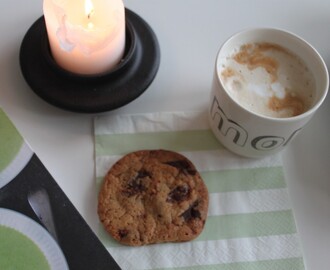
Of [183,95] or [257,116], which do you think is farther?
[183,95]

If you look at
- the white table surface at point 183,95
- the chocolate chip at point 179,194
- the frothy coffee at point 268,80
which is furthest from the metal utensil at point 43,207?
the frothy coffee at point 268,80

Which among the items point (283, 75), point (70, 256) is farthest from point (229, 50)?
point (70, 256)

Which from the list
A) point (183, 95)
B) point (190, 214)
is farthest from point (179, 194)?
point (183, 95)

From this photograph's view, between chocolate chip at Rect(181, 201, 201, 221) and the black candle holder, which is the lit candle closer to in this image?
the black candle holder

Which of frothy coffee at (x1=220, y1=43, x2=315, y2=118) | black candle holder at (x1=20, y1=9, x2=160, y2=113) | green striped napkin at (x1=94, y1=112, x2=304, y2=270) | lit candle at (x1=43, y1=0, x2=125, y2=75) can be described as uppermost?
lit candle at (x1=43, y1=0, x2=125, y2=75)

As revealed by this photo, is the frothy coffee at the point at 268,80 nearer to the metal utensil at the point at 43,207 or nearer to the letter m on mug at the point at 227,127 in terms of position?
the letter m on mug at the point at 227,127

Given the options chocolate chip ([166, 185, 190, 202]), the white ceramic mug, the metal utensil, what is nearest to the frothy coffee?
the white ceramic mug

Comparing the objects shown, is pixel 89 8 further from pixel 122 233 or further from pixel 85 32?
pixel 122 233
